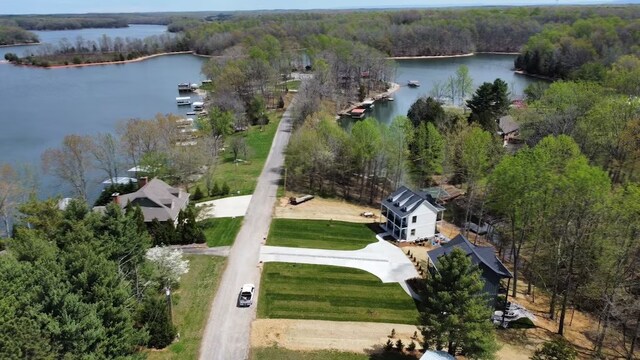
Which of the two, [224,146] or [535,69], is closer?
[224,146]

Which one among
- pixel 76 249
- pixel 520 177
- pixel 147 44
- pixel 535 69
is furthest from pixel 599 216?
pixel 147 44

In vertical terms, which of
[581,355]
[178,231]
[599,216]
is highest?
[599,216]

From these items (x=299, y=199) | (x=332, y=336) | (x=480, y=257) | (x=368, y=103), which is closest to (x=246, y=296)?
(x=332, y=336)

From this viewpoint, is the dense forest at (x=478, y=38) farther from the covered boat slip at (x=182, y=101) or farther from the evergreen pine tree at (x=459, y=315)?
the evergreen pine tree at (x=459, y=315)

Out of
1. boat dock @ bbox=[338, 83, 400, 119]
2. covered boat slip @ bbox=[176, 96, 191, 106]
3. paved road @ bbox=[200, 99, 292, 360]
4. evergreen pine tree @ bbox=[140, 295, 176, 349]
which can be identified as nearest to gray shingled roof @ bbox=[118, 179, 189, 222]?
paved road @ bbox=[200, 99, 292, 360]

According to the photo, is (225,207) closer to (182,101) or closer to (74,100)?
(182,101)

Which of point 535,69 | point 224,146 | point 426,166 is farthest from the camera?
point 535,69

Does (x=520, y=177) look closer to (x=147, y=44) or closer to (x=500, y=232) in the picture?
(x=500, y=232)
